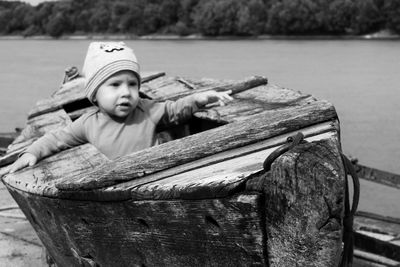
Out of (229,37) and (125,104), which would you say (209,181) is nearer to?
(125,104)

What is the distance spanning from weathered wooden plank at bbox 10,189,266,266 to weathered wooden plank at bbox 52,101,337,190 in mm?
141

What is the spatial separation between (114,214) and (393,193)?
953 centimetres

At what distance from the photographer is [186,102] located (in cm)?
466

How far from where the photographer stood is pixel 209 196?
296 cm

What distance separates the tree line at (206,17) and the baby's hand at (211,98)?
136 ft

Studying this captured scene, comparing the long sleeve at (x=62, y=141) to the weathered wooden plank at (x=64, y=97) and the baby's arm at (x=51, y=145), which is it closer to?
the baby's arm at (x=51, y=145)

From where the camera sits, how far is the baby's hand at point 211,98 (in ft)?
15.3

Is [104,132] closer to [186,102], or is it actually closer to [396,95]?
[186,102]

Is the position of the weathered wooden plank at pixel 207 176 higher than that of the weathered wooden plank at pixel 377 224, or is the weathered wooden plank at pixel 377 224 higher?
the weathered wooden plank at pixel 207 176

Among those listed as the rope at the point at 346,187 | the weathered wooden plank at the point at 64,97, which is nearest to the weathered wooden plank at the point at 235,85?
the weathered wooden plank at the point at 64,97

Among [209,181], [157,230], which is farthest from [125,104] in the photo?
[209,181]

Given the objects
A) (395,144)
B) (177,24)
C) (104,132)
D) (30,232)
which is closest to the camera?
(104,132)

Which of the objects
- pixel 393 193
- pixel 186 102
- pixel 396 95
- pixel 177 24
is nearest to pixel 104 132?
pixel 186 102

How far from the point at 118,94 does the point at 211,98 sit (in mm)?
758
